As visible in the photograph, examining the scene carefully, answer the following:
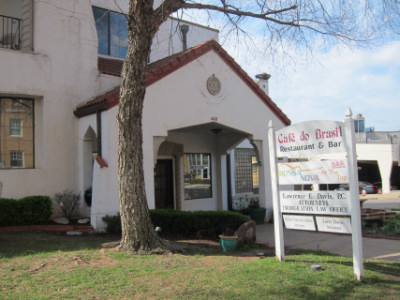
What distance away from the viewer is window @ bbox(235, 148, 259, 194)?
1670cm

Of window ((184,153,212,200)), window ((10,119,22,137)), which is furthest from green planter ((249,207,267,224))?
window ((10,119,22,137))

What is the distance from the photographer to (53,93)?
1141cm

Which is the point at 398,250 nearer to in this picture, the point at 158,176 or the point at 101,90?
the point at 158,176

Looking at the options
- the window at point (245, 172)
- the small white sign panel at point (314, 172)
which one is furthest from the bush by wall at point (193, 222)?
the window at point (245, 172)

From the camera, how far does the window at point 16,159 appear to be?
1092 centimetres

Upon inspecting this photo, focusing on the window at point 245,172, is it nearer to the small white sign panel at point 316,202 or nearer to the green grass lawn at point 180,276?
the green grass lawn at point 180,276

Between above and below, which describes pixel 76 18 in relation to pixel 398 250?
above

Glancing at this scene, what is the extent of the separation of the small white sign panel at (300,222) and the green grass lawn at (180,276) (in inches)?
24.8

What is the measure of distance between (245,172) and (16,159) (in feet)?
30.8

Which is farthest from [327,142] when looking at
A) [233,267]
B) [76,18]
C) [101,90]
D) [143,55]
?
[76,18]

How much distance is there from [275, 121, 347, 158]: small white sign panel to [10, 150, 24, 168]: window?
7568 millimetres

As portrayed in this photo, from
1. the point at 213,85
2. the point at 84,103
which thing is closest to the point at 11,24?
the point at 84,103

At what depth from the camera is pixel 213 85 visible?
487 inches

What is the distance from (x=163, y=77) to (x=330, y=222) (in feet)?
22.1
